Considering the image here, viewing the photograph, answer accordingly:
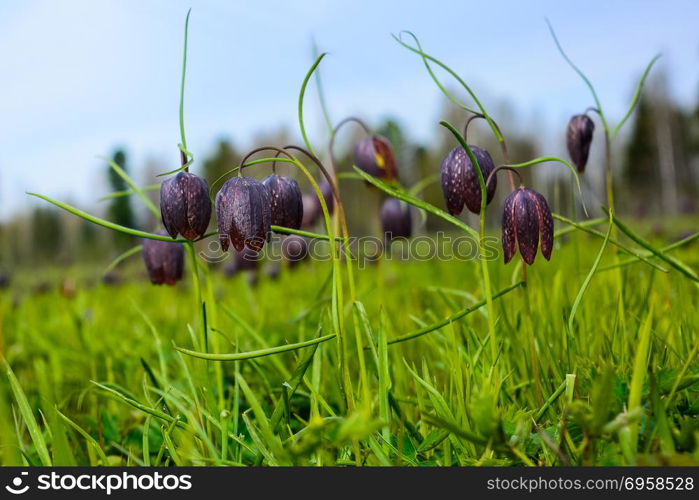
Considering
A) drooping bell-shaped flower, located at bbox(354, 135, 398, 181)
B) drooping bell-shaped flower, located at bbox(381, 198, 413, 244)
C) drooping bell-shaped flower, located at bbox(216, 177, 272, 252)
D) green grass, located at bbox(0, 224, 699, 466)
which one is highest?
drooping bell-shaped flower, located at bbox(354, 135, 398, 181)

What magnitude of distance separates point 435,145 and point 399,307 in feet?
71.8

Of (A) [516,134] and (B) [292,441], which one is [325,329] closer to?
(B) [292,441]

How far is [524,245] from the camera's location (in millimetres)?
Result: 1091

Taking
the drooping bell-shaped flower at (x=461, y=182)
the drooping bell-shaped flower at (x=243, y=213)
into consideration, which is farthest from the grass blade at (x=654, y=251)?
the drooping bell-shaped flower at (x=243, y=213)

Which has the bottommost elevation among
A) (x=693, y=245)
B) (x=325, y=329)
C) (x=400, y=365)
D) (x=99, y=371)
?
(x=693, y=245)

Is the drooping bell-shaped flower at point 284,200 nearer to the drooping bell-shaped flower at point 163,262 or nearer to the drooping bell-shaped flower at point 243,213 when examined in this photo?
the drooping bell-shaped flower at point 243,213

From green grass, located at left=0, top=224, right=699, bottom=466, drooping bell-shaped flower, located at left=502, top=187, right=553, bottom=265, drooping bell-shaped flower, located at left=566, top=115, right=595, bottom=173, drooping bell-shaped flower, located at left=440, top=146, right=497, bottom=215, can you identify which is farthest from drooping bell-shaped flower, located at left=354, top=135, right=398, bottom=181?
drooping bell-shaped flower, located at left=502, top=187, right=553, bottom=265

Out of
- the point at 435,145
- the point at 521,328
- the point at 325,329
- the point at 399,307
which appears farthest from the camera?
the point at 435,145

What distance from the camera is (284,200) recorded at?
1122 millimetres

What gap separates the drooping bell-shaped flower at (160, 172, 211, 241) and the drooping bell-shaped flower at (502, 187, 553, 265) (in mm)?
541

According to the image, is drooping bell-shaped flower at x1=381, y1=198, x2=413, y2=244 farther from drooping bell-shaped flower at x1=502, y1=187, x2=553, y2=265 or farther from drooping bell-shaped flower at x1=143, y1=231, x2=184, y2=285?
drooping bell-shaped flower at x1=502, y1=187, x2=553, y2=265

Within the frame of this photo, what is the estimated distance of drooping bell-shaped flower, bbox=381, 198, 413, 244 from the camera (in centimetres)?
234

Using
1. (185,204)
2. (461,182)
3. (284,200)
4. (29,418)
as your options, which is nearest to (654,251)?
(461,182)
